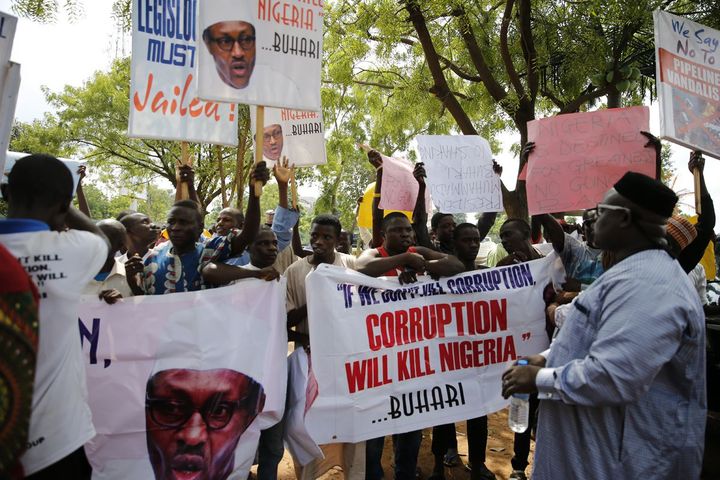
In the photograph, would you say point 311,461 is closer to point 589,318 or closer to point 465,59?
point 589,318

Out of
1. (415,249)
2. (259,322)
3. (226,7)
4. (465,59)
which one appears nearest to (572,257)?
(415,249)

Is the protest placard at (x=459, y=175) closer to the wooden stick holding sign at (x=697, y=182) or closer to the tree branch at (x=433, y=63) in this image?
the wooden stick holding sign at (x=697, y=182)

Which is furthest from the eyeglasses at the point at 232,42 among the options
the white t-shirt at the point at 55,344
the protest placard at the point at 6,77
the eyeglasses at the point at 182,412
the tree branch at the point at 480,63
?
the tree branch at the point at 480,63

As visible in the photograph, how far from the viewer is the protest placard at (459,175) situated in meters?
5.13

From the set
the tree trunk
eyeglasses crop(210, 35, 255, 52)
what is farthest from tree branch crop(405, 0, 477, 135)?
eyeglasses crop(210, 35, 255, 52)

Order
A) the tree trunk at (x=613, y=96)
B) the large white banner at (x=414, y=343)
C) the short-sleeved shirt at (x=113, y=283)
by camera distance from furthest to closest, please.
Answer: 1. the tree trunk at (x=613, y=96)
2. the short-sleeved shirt at (x=113, y=283)
3. the large white banner at (x=414, y=343)

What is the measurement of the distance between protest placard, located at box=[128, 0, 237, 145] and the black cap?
10.6 ft

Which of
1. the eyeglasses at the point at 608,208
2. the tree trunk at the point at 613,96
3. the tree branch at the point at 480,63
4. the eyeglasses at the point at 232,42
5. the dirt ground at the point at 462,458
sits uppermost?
the tree branch at the point at 480,63

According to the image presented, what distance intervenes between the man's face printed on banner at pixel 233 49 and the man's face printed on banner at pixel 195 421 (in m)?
1.89

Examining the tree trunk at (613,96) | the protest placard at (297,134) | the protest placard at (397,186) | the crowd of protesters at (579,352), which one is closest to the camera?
the crowd of protesters at (579,352)

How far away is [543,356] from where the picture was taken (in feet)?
7.88

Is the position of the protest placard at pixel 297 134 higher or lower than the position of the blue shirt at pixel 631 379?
higher

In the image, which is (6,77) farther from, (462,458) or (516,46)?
(516,46)

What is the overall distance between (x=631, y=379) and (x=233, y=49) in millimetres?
2984
